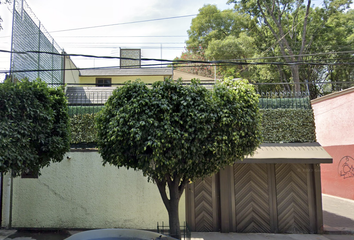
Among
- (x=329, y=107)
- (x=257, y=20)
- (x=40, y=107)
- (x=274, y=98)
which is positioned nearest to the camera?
(x=40, y=107)

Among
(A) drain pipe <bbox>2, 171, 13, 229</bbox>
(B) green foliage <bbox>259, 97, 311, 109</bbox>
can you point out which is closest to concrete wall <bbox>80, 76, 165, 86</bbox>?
(B) green foliage <bbox>259, 97, 311, 109</bbox>

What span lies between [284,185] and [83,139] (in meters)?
6.76

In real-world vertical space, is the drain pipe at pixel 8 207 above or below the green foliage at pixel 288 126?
below

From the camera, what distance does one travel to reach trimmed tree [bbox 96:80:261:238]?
17.7 feet

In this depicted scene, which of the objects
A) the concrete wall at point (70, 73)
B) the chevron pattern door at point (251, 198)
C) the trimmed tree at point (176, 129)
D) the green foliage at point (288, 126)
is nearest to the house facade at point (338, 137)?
the green foliage at point (288, 126)

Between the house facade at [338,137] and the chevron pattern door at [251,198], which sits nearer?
the chevron pattern door at [251,198]

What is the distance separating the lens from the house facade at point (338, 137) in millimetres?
14195

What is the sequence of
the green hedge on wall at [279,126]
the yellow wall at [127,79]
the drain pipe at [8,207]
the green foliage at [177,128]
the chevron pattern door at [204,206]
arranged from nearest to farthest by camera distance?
1. the green foliage at [177,128]
2. the drain pipe at [8,207]
3. the chevron pattern door at [204,206]
4. the green hedge on wall at [279,126]
5. the yellow wall at [127,79]

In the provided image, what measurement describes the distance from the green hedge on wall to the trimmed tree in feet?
11.4

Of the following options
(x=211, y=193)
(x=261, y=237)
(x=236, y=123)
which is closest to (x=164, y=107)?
(x=236, y=123)

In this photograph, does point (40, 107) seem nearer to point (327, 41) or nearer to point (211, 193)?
point (211, 193)

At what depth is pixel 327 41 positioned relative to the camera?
21844mm

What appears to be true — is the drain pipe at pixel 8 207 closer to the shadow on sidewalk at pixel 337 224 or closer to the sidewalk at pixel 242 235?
the sidewalk at pixel 242 235

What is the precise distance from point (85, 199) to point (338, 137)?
13139 millimetres
